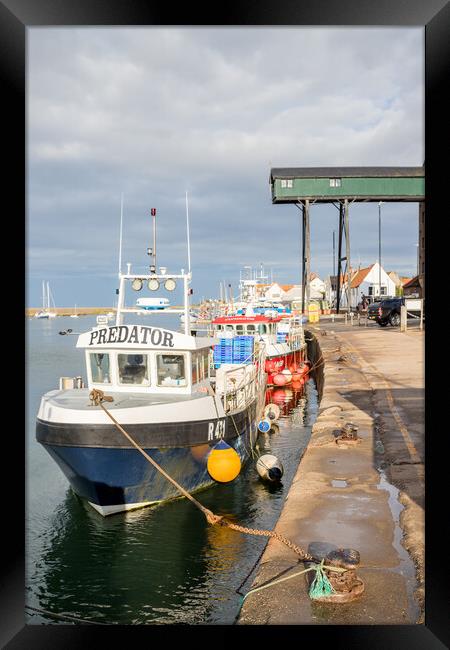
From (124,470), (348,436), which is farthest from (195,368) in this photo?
(348,436)

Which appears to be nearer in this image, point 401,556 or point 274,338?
point 401,556

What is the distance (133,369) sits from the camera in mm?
11391

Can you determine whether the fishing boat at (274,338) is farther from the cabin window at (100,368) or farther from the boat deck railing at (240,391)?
the cabin window at (100,368)

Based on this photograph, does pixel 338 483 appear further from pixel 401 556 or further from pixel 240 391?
pixel 240 391

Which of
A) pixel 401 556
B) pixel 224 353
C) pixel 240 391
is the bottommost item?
pixel 401 556

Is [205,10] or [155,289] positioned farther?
[155,289]

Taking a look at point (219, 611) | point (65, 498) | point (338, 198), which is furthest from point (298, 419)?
point (338, 198)

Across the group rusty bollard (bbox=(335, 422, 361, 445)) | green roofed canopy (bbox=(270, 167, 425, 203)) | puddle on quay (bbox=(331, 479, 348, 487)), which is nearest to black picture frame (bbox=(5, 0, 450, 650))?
puddle on quay (bbox=(331, 479, 348, 487))

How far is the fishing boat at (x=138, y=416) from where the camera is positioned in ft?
31.7

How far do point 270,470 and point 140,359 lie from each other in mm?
3909

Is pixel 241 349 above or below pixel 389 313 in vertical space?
below

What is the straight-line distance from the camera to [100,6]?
3.58 metres

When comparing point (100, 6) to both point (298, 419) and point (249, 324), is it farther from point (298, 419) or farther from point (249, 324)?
point (249, 324)
